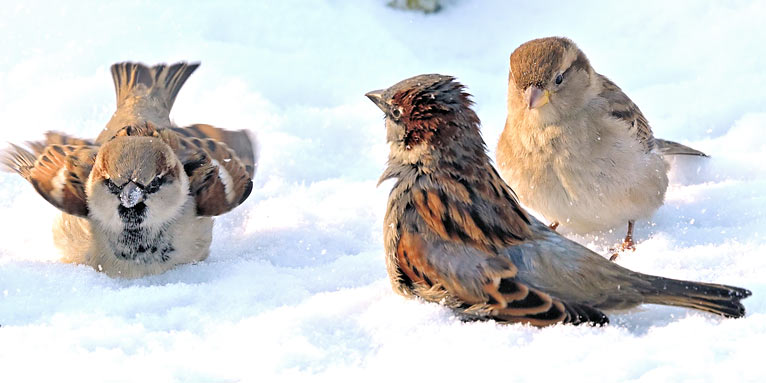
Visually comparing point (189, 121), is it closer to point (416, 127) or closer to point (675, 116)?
point (416, 127)

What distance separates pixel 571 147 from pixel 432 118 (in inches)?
42.3

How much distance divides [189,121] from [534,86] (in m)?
2.60

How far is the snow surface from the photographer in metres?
3.11

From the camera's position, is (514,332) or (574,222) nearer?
(514,332)

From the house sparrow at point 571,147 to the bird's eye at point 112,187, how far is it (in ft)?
6.40

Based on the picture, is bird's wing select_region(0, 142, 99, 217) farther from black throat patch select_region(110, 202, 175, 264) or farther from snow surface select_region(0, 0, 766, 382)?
snow surface select_region(0, 0, 766, 382)

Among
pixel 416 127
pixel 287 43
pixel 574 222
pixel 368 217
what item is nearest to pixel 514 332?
pixel 416 127

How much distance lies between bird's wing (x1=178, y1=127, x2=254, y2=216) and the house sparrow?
142cm

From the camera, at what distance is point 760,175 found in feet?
17.2

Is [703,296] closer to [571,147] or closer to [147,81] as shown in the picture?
[571,147]

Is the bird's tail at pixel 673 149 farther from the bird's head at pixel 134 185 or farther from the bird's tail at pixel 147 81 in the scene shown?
the bird's tail at pixel 147 81

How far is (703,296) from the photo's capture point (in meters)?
3.22

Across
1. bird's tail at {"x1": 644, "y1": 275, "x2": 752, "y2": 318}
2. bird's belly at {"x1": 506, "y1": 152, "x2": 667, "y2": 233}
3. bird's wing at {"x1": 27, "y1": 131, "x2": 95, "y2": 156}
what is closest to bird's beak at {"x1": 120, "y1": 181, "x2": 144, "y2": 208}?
bird's wing at {"x1": 27, "y1": 131, "x2": 95, "y2": 156}

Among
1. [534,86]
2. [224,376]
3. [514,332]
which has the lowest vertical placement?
[224,376]
